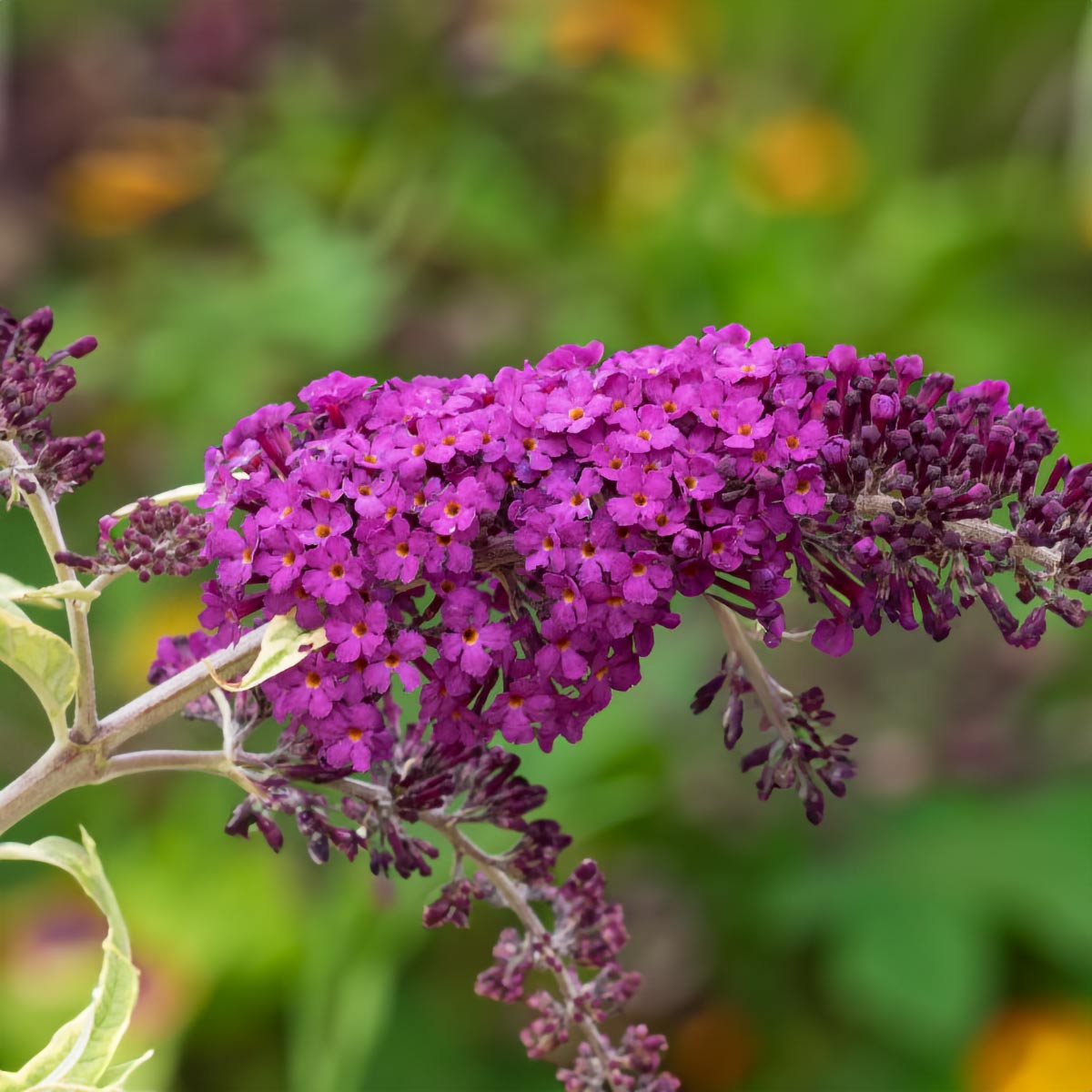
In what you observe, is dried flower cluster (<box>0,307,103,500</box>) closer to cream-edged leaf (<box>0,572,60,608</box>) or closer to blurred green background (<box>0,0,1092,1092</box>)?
cream-edged leaf (<box>0,572,60,608</box>)

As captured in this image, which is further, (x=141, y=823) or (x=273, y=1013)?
(x=141, y=823)

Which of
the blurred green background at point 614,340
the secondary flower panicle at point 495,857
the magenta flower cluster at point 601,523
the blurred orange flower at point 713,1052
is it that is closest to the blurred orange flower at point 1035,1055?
the blurred green background at point 614,340

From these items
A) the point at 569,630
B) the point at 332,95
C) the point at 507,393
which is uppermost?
the point at 332,95

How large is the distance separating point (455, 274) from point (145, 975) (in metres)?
2.07

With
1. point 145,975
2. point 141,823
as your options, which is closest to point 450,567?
point 145,975

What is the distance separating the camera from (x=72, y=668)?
99 cm

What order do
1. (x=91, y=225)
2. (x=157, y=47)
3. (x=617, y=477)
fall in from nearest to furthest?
(x=617, y=477), (x=91, y=225), (x=157, y=47)

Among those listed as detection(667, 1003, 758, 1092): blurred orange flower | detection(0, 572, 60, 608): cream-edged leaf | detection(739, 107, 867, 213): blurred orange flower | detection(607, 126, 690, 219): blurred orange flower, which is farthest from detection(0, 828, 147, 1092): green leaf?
detection(739, 107, 867, 213): blurred orange flower

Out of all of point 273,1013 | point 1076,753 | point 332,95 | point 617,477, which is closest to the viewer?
point 617,477

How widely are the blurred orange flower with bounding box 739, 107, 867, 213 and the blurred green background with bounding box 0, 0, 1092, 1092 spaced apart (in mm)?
15

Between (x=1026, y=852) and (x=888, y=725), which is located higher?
(x=888, y=725)

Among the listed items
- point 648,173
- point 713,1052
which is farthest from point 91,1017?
point 648,173

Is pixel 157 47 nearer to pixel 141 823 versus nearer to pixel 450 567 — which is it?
pixel 141 823

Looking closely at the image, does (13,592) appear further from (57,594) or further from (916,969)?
(916,969)
